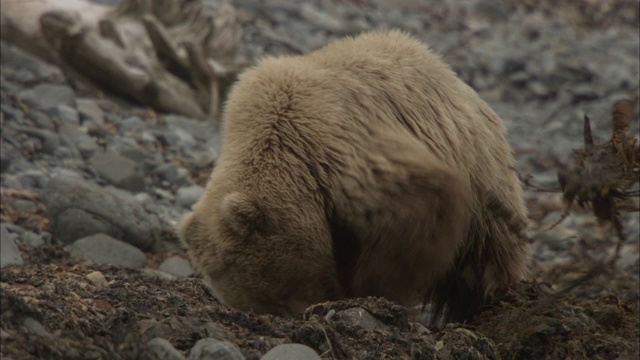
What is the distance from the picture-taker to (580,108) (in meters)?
14.2

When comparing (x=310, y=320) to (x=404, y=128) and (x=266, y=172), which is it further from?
(x=404, y=128)

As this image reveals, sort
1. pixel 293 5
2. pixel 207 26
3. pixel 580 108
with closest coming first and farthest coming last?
1. pixel 207 26
2. pixel 580 108
3. pixel 293 5

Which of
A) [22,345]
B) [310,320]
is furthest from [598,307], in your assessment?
[22,345]

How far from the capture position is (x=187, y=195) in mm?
9398

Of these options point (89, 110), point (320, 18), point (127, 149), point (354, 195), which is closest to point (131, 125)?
point (89, 110)

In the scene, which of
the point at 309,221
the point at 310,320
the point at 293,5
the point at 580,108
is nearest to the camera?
the point at 310,320

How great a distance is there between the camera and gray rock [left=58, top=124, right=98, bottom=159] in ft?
31.3

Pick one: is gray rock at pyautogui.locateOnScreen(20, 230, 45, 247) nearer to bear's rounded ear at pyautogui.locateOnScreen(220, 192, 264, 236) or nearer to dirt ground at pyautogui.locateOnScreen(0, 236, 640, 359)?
dirt ground at pyautogui.locateOnScreen(0, 236, 640, 359)

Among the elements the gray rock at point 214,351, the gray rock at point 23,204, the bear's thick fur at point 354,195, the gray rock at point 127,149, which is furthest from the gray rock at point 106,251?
the gray rock at point 214,351

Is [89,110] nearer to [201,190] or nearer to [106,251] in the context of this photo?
[201,190]

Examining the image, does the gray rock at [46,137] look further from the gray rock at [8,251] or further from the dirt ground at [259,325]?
the dirt ground at [259,325]

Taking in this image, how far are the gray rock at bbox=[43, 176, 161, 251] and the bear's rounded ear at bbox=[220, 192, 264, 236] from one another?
8.05 ft

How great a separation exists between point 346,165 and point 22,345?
2.38 m

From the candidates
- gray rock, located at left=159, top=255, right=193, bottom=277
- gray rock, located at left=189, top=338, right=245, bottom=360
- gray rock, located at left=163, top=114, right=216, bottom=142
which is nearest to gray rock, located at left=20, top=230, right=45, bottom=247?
gray rock, located at left=159, top=255, right=193, bottom=277
